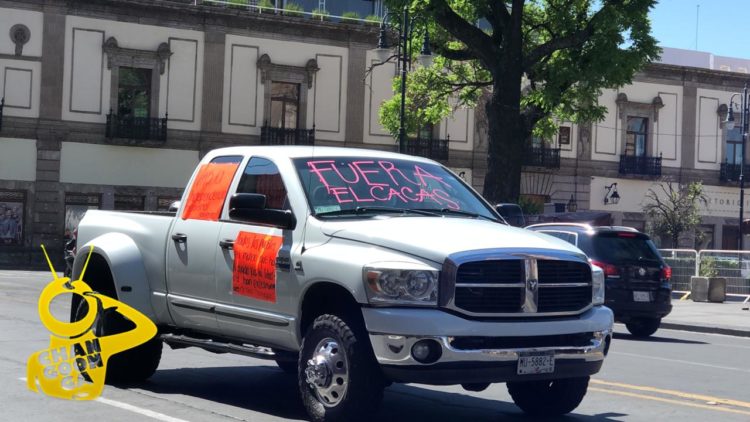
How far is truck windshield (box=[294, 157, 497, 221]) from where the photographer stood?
8570mm

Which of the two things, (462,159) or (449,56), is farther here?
(462,159)

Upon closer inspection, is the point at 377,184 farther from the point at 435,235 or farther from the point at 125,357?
the point at 125,357

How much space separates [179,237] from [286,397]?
1.65 meters

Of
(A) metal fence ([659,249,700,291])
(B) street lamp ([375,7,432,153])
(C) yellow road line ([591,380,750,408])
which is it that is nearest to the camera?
(C) yellow road line ([591,380,750,408])

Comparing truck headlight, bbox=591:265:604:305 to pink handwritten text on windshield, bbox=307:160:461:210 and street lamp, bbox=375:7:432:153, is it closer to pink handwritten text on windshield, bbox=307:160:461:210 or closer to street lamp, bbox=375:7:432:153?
pink handwritten text on windshield, bbox=307:160:461:210

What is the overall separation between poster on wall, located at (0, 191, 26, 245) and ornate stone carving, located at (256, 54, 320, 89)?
10.5 m

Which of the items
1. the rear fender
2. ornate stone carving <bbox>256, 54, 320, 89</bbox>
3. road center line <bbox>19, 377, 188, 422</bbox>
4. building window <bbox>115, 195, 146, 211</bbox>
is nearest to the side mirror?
road center line <bbox>19, 377, 188, 422</bbox>

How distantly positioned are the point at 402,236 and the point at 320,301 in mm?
846

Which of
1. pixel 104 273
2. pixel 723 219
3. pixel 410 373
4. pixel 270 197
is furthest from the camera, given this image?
pixel 723 219

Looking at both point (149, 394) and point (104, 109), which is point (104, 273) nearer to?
point (149, 394)

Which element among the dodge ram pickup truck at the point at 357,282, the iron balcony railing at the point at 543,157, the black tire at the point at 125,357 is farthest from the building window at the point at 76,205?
the dodge ram pickup truck at the point at 357,282

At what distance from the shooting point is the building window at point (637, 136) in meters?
53.2

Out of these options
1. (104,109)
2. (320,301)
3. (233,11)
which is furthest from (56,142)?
(320,301)

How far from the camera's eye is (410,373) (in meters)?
7.34
